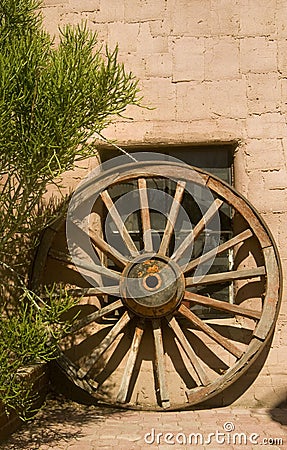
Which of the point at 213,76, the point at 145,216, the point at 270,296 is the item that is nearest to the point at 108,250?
the point at 145,216

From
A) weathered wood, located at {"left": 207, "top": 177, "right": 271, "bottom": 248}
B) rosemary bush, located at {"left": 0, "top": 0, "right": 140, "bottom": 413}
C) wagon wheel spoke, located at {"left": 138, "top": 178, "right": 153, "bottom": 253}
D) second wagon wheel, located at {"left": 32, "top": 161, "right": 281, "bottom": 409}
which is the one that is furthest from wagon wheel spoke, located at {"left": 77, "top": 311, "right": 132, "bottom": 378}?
weathered wood, located at {"left": 207, "top": 177, "right": 271, "bottom": 248}

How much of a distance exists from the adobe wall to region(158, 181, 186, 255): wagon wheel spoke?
16.7 inches

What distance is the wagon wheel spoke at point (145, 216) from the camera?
4.62 metres

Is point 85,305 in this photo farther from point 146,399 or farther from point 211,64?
point 211,64

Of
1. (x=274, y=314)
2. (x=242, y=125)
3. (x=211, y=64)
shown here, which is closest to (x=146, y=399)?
(x=274, y=314)

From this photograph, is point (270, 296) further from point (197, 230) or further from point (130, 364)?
point (130, 364)

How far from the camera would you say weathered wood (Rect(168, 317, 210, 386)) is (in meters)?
4.38

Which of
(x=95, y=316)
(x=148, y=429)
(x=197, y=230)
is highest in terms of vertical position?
(x=197, y=230)

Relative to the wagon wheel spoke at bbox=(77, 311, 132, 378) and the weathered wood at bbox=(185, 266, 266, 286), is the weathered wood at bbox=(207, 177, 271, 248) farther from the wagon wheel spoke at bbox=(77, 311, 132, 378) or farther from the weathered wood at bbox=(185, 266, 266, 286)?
the wagon wheel spoke at bbox=(77, 311, 132, 378)

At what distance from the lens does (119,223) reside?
15.2 ft

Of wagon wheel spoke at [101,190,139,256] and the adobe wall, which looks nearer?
wagon wheel spoke at [101,190,139,256]

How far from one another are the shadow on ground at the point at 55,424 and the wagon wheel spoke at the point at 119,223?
116 cm

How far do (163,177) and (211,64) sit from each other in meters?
0.98

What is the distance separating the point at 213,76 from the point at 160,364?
2210 millimetres
